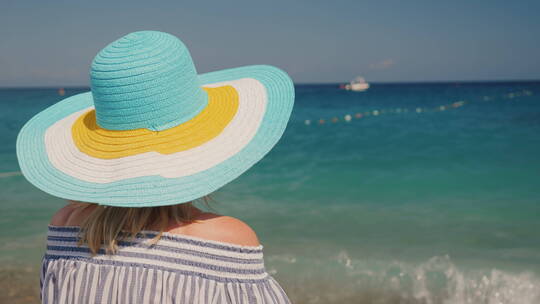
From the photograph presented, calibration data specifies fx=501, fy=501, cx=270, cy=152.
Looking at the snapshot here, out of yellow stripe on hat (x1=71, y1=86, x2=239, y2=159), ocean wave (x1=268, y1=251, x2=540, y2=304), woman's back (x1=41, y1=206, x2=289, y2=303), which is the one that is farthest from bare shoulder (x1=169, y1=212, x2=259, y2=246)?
ocean wave (x1=268, y1=251, x2=540, y2=304)

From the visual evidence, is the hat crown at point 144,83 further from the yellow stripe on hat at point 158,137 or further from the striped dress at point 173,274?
the striped dress at point 173,274

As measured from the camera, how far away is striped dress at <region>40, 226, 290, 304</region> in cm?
101

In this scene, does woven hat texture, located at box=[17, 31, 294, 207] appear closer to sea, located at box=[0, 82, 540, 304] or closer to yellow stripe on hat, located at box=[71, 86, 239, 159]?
yellow stripe on hat, located at box=[71, 86, 239, 159]

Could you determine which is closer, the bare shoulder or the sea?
the bare shoulder

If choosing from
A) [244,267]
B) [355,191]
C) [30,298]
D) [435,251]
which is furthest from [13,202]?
[244,267]

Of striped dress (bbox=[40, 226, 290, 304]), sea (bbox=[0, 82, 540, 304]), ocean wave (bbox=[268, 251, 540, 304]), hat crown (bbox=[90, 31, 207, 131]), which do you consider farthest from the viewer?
sea (bbox=[0, 82, 540, 304])

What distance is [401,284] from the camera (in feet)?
11.0

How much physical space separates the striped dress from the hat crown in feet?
0.89

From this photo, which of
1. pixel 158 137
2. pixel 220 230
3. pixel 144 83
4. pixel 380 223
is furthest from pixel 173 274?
pixel 380 223

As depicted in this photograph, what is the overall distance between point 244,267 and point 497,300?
2740 millimetres

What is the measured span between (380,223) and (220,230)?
156 inches

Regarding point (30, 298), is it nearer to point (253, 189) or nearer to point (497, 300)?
point (497, 300)

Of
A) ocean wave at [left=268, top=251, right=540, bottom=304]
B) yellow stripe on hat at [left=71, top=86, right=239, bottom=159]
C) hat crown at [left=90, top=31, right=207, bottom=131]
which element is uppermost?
hat crown at [left=90, top=31, right=207, bottom=131]

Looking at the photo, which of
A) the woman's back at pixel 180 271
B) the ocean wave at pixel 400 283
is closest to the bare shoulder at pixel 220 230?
the woman's back at pixel 180 271
